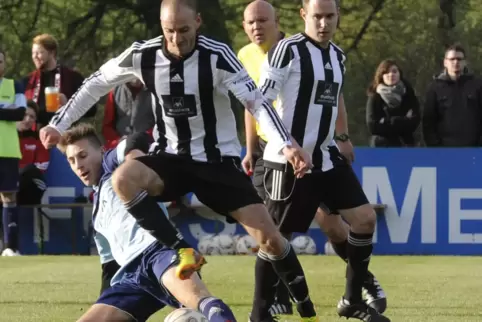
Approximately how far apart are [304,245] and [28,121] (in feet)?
11.1

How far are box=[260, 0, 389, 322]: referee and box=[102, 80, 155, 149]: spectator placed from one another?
5.89m

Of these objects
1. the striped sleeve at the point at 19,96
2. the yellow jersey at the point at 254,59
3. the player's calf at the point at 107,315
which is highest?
the yellow jersey at the point at 254,59

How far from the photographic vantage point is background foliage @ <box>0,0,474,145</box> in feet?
72.7

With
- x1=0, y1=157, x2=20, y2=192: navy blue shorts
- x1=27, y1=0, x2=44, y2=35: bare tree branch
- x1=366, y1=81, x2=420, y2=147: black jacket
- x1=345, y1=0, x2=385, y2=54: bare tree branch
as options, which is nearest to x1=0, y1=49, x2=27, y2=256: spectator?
x1=0, y1=157, x2=20, y2=192: navy blue shorts

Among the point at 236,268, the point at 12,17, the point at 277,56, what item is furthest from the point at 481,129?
the point at 12,17

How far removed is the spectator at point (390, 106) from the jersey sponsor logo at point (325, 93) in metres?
6.06

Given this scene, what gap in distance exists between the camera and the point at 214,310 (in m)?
5.64

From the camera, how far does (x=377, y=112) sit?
547 inches

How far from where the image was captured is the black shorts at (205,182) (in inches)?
269

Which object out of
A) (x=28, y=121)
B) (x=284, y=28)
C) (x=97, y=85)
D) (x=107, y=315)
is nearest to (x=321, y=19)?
(x=97, y=85)

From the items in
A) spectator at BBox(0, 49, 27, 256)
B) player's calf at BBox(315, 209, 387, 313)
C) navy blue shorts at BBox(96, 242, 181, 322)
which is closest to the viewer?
navy blue shorts at BBox(96, 242, 181, 322)

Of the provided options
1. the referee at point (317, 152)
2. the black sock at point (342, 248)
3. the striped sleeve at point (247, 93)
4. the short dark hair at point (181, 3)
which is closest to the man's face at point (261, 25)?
the referee at point (317, 152)

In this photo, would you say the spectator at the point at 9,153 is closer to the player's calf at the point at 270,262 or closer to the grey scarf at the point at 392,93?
the grey scarf at the point at 392,93

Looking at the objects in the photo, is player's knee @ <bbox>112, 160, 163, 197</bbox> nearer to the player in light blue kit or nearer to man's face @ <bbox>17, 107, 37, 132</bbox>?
the player in light blue kit
